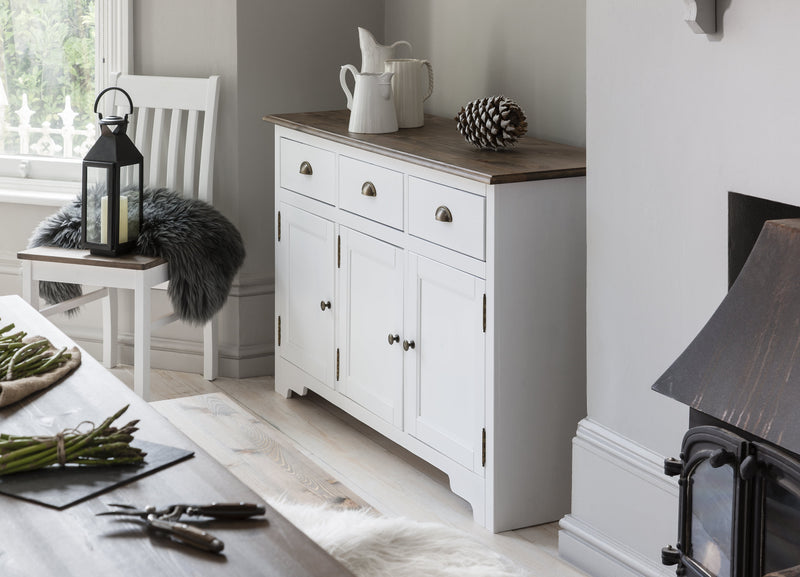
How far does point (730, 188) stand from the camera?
1.98m

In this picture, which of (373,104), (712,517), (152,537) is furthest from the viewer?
(373,104)

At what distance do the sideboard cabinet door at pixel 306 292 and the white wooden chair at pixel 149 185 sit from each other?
377 mm

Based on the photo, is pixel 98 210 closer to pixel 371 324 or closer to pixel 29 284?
pixel 29 284

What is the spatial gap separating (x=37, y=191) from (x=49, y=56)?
55cm

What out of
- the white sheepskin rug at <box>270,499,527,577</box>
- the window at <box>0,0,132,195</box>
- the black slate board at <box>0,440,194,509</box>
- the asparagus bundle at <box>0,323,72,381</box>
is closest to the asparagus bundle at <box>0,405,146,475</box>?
the black slate board at <box>0,440,194,509</box>

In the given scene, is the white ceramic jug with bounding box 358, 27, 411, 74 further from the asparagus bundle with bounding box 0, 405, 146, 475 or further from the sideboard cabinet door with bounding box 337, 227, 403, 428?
the asparagus bundle with bounding box 0, 405, 146, 475

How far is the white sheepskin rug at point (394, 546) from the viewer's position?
2.25 meters

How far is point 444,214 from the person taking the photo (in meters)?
2.75

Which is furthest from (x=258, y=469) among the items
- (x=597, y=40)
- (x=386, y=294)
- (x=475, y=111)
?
(x=597, y=40)

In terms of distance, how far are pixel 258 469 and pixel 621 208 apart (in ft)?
4.15

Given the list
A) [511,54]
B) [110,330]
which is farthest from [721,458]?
[110,330]

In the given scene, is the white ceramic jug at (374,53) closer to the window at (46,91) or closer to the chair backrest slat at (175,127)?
the chair backrest slat at (175,127)

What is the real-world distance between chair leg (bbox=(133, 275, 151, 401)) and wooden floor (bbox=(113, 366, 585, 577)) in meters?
0.19

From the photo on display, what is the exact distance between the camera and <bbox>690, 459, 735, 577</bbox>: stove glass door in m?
1.71
